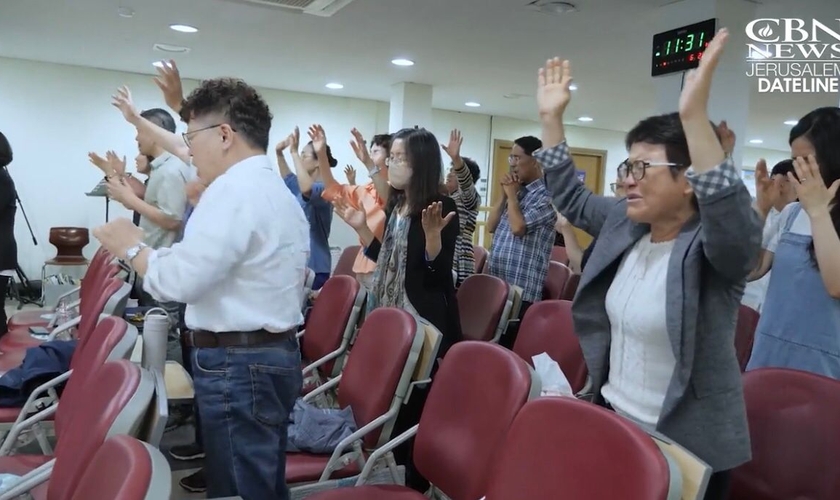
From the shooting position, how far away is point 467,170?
13.8ft

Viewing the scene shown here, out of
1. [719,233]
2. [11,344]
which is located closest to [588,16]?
[719,233]

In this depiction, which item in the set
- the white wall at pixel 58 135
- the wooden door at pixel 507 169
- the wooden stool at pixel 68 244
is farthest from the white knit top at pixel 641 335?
the wooden door at pixel 507 169

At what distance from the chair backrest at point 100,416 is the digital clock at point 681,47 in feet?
9.98

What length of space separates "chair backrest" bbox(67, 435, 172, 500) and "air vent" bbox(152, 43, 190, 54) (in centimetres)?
520

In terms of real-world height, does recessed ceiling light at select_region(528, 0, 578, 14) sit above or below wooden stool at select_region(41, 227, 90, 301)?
above

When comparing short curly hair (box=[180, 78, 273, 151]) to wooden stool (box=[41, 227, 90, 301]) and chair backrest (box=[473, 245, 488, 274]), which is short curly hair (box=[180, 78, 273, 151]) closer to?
chair backrest (box=[473, 245, 488, 274])

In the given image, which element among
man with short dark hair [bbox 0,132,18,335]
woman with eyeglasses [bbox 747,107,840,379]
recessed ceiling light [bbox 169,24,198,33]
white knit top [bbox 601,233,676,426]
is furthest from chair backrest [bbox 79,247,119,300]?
woman with eyeglasses [bbox 747,107,840,379]

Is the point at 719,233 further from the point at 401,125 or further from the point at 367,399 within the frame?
the point at 401,125

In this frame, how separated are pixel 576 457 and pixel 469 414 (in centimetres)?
50

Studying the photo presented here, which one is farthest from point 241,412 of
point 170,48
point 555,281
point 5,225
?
point 170,48

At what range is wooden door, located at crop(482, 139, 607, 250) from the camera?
948 centimetres

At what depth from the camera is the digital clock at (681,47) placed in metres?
3.35

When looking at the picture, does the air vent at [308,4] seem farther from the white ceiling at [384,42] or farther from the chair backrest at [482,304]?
the chair backrest at [482,304]

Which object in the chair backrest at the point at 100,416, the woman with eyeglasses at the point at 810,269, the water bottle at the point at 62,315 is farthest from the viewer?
the water bottle at the point at 62,315
